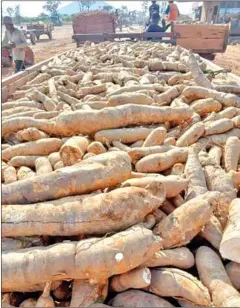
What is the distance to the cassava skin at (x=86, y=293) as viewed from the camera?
155 cm

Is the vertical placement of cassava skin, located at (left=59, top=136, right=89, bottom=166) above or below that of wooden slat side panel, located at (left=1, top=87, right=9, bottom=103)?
above

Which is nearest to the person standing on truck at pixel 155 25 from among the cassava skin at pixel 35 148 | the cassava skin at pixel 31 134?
the cassava skin at pixel 31 134

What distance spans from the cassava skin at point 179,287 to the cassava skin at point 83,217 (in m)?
0.32

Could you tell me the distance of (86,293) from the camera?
1.58 metres

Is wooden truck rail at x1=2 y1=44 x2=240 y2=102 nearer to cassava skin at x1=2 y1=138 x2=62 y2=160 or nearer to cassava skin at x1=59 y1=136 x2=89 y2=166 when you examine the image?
cassava skin at x1=2 y1=138 x2=62 y2=160

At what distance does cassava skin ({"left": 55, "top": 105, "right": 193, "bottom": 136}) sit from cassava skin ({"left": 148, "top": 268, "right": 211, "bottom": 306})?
5.14 feet

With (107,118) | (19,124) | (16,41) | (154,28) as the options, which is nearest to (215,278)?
(107,118)

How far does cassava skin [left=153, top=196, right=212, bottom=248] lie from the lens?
72.2 inches

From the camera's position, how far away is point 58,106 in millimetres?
3814

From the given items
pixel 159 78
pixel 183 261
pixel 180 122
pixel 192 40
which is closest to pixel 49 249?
pixel 183 261

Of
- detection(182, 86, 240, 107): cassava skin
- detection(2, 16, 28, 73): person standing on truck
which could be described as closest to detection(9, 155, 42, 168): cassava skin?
detection(182, 86, 240, 107): cassava skin

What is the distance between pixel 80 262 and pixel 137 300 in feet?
1.06

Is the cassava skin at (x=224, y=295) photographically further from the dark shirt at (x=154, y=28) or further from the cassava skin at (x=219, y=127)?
the dark shirt at (x=154, y=28)

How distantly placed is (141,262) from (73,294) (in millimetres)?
362
